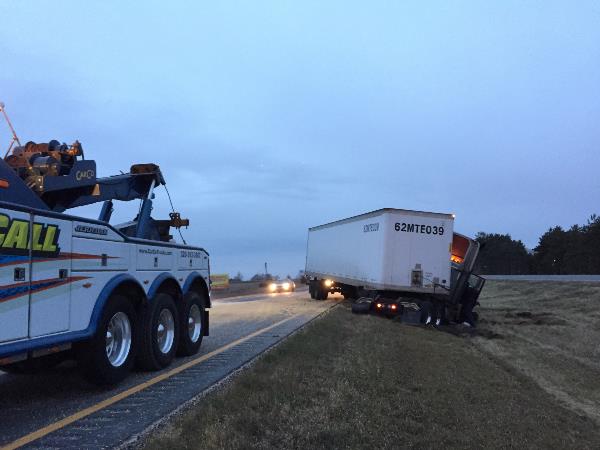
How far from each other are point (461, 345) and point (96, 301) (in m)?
10.9

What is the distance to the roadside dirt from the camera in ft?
Result: 36.4

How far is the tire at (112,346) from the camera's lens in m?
6.60

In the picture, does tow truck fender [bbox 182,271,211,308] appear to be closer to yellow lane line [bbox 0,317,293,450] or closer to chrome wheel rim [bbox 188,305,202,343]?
chrome wheel rim [bbox 188,305,202,343]

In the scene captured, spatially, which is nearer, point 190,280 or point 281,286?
point 190,280

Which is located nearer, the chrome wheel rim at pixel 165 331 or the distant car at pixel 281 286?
the chrome wheel rim at pixel 165 331

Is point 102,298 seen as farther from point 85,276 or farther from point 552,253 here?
point 552,253

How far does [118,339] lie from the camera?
7.41 metres

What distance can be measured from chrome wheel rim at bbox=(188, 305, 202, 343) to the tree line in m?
63.7

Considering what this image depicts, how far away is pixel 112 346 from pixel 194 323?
314 cm

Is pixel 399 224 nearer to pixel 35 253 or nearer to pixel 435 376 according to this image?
pixel 435 376

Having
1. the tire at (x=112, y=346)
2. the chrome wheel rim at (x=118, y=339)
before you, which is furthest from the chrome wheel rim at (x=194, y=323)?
the chrome wheel rim at (x=118, y=339)

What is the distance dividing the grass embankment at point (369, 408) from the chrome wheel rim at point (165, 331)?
5.04ft

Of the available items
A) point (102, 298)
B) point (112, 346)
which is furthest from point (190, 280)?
point (102, 298)

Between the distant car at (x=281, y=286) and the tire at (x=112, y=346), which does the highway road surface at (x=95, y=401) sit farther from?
the distant car at (x=281, y=286)
